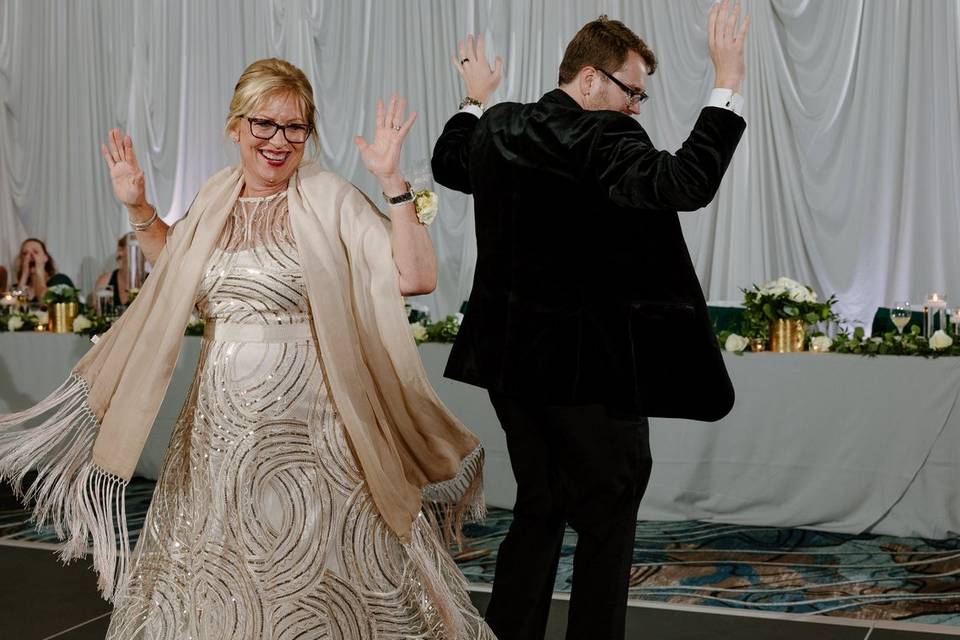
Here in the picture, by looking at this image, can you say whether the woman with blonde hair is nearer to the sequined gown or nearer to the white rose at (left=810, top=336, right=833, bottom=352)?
the sequined gown

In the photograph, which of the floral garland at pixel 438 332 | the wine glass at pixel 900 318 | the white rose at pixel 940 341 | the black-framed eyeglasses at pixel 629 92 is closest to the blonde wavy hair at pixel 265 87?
the black-framed eyeglasses at pixel 629 92

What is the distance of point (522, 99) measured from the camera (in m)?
8.09

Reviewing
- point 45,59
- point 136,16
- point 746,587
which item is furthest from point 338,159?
point 746,587

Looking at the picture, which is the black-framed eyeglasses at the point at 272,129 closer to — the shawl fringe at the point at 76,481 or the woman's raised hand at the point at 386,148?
the woman's raised hand at the point at 386,148

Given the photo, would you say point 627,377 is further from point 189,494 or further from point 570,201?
point 189,494

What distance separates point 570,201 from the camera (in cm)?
256

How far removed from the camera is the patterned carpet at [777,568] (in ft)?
12.7

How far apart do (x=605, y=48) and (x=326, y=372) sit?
104cm

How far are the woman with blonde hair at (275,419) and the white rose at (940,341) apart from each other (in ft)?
8.88

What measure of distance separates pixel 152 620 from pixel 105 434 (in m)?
0.49

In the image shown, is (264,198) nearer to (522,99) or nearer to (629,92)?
(629,92)

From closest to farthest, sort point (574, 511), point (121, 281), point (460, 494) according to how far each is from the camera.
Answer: point (574, 511) < point (460, 494) < point (121, 281)

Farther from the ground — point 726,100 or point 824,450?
point 726,100

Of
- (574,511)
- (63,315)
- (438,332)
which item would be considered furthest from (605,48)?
(63,315)
